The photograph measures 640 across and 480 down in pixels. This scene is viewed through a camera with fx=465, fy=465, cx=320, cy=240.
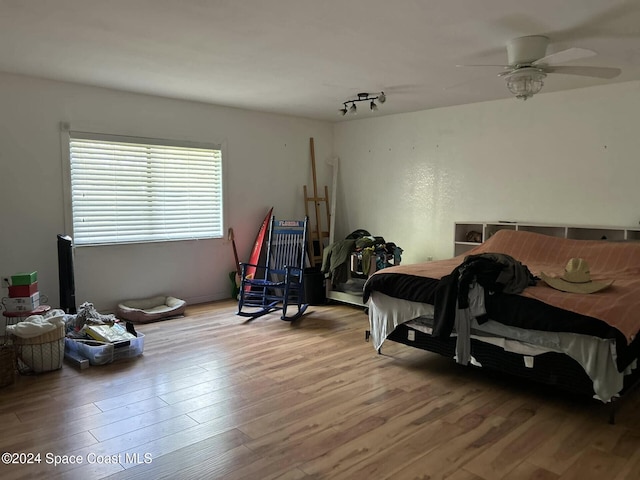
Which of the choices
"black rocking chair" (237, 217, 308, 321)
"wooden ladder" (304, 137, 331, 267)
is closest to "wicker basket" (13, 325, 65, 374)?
"black rocking chair" (237, 217, 308, 321)

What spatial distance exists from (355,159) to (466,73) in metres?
2.73

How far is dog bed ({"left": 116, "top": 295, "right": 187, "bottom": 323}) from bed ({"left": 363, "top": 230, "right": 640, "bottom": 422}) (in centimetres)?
230

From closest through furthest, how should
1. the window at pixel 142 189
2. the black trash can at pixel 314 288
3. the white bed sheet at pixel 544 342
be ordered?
the white bed sheet at pixel 544 342 < the window at pixel 142 189 < the black trash can at pixel 314 288

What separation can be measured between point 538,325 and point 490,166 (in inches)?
113

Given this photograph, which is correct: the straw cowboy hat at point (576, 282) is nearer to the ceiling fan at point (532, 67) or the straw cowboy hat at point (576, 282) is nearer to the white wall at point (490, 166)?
the ceiling fan at point (532, 67)

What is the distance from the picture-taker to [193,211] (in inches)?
219

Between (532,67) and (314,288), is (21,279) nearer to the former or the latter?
(314,288)

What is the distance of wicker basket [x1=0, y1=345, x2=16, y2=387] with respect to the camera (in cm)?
312

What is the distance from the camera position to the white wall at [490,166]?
440 centimetres

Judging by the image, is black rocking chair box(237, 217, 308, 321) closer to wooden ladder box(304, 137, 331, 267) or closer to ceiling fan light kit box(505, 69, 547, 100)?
wooden ladder box(304, 137, 331, 267)

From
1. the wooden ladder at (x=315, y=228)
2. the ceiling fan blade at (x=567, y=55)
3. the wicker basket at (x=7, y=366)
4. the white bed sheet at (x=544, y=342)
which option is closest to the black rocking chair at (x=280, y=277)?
the wooden ladder at (x=315, y=228)

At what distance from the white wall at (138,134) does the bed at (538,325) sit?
2.64 metres

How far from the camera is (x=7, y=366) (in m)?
3.14

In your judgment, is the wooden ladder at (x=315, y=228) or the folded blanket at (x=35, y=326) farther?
the wooden ladder at (x=315, y=228)
